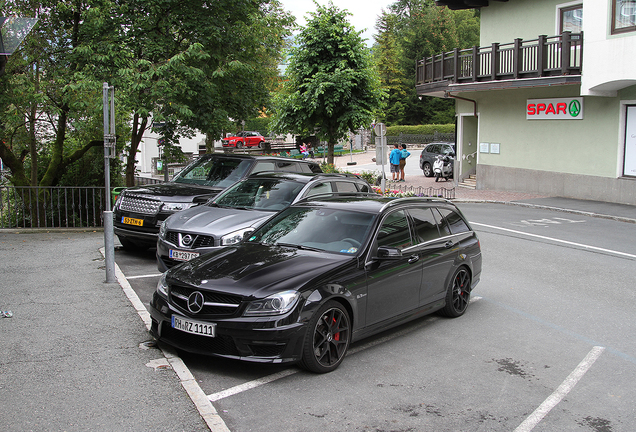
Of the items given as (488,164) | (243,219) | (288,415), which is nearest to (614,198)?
(488,164)

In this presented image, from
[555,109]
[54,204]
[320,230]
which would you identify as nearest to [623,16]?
Answer: [555,109]

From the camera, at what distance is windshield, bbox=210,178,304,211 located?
9164 millimetres

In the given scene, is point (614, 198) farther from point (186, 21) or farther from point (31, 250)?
point (31, 250)

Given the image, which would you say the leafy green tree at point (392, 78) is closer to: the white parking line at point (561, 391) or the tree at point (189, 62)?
the tree at point (189, 62)

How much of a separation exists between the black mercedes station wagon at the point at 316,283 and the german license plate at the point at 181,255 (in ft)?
4.84

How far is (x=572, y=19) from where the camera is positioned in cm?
2297

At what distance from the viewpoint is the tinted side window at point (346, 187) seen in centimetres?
974

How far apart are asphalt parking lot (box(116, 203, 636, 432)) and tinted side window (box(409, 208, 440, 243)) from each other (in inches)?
41.2

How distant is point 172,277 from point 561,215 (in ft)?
51.4

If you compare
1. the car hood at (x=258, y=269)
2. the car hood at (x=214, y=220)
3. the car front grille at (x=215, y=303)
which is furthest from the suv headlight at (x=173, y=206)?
the car front grille at (x=215, y=303)

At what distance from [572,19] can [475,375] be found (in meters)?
21.2

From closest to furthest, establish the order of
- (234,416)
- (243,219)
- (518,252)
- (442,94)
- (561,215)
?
(234,416)
(243,219)
(518,252)
(561,215)
(442,94)

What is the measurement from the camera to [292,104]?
2378cm

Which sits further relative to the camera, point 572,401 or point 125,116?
point 125,116
